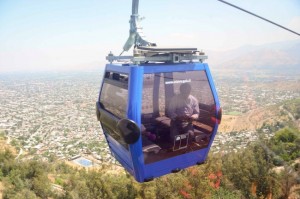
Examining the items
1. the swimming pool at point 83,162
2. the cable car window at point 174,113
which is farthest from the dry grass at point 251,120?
the cable car window at point 174,113

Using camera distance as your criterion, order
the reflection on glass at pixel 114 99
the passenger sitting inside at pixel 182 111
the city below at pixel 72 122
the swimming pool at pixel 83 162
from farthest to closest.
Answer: the city below at pixel 72 122 → the swimming pool at pixel 83 162 → the passenger sitting inside at pixel 182 111 → the reflection on glass at pixel 114 99

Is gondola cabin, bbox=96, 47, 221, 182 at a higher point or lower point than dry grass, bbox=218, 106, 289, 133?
higher

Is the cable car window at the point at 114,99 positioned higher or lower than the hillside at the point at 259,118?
higher

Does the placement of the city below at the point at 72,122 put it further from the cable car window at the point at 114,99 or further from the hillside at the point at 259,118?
the cable car window at the point at 114,99

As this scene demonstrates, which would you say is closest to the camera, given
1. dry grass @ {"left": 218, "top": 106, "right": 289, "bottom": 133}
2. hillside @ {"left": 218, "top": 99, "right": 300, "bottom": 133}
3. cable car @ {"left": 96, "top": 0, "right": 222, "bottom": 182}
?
cable car @ {"left": 96, "top": 0, "right": 222, "bottom": 182}

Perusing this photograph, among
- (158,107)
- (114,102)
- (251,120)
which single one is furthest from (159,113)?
(251,120)

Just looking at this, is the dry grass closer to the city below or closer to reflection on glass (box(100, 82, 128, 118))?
the city below

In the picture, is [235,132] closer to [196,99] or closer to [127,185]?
[127,185]

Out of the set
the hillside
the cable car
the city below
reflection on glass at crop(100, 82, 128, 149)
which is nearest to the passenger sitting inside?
the cable car
